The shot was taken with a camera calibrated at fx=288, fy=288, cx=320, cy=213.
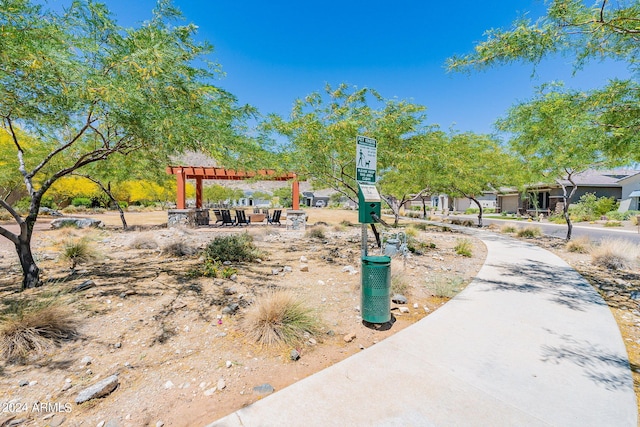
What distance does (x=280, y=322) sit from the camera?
3900 millimetres

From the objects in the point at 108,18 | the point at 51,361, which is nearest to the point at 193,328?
the point at 51,361

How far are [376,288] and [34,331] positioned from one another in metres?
4.28

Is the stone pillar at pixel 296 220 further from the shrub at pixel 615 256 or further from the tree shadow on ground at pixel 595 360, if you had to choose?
the tree shadow on ground at pixel 595 360

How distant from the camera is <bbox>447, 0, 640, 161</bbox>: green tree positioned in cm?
413

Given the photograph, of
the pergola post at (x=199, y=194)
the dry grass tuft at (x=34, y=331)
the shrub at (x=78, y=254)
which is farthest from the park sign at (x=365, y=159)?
the pergola post at (x=199, y=194)

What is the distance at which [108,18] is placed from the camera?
447cm

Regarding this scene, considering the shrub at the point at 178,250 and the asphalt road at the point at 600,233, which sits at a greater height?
the shrub at the point at 178,250

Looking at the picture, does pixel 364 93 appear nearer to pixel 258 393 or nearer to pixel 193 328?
pixel 193 328

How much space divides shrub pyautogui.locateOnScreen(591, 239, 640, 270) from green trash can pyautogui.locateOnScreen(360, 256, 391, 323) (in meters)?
8.23

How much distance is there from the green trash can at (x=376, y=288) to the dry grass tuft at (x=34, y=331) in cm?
387

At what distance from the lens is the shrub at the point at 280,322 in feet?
12.2

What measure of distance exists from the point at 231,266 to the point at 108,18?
5309 mm

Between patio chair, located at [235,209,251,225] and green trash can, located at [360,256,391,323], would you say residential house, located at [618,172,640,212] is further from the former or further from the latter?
green trash can, located at [360,256,391,323]

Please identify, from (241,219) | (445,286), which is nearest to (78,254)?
(445,286)
